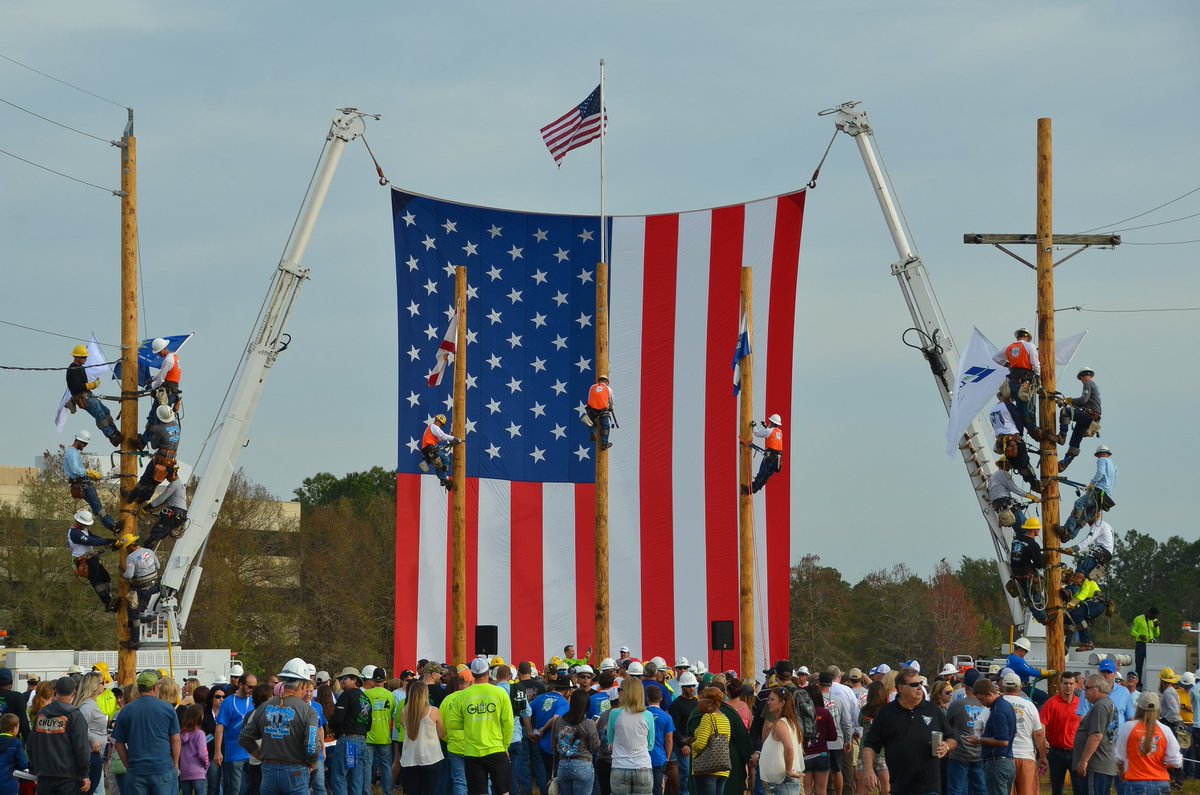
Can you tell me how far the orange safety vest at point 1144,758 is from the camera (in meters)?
12.7

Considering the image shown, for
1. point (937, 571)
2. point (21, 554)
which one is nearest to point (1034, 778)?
point (21, 554)

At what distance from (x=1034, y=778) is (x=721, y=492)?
1786cm

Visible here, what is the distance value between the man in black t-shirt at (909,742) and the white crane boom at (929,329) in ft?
44.3

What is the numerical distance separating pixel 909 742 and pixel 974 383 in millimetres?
9592

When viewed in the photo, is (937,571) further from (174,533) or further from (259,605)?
(174,533)

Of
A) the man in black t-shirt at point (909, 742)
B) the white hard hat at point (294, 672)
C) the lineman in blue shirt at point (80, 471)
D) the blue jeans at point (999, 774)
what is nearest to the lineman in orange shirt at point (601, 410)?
the lineman in blue shirt at point (80, 471)

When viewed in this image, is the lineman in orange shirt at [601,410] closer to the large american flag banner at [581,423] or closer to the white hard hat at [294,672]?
the large american flag banner at [581,423]

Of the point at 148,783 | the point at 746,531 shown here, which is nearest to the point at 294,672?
the point at 148,783

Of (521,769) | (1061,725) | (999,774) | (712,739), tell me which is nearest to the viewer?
(999,774)

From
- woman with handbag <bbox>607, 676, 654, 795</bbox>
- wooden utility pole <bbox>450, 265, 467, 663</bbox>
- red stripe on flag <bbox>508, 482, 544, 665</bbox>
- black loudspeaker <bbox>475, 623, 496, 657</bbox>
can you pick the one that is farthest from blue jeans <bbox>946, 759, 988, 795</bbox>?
red stripe on flag <bbox>508, 482, 544, 665</bbox>

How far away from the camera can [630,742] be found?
44.0ft

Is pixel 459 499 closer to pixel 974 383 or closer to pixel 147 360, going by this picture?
pixel 147 360

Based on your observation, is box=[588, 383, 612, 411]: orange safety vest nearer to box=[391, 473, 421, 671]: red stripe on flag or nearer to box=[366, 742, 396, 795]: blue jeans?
box=[391, 473, 421, 671]: red stripe on flag

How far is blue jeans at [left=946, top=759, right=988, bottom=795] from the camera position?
13.3 meters
